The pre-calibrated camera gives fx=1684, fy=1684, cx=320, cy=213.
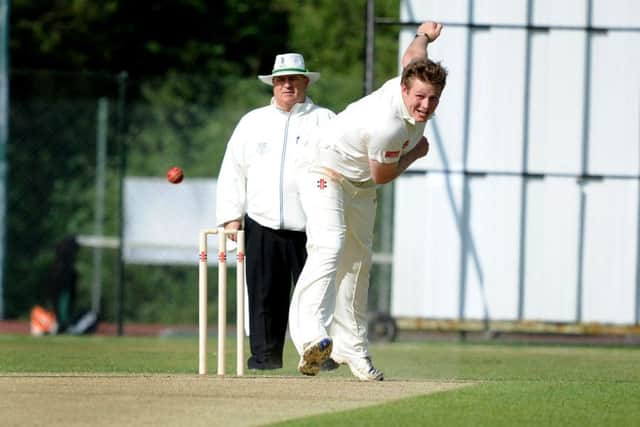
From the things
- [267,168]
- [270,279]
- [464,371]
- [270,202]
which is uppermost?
[267,168]

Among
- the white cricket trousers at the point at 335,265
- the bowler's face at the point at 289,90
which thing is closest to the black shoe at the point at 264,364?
the white cricket trousers at the point at 335,265

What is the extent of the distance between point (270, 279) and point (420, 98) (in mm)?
2063

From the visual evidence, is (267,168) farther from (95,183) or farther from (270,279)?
(95,183)

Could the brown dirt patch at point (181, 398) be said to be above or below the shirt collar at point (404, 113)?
below

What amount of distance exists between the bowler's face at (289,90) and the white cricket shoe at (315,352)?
1877mm

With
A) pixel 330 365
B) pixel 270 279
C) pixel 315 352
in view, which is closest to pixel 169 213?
pixel 270 279

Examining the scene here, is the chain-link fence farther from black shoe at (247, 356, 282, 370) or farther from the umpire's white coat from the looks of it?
black shoe at (247, 356, 282, 370)

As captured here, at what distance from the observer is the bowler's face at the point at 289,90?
382 inches

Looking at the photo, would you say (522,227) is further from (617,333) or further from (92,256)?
(92,256)

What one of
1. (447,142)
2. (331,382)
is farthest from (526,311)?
(331,382)

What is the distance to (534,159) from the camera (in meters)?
14.0

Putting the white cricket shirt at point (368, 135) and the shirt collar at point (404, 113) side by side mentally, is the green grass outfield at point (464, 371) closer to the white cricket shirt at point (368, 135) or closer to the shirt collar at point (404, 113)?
the white cricket shirt at point (368, 135)

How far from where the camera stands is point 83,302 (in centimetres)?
2005

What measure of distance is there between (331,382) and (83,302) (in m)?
12.1
